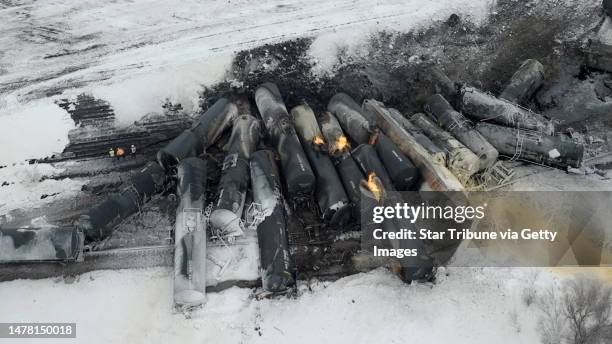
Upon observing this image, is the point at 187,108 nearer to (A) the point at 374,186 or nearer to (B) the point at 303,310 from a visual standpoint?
(A) the point at 374,186

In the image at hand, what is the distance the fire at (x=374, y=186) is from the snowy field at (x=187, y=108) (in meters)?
2.21

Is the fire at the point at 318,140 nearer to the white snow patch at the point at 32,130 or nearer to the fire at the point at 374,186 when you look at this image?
the fire at the point at 374,186

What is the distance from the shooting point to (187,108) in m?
18.4

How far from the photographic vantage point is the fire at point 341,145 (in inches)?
624

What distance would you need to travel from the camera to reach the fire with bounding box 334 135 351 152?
52.0 feet

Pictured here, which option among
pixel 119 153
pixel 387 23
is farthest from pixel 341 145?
pixel 119 153

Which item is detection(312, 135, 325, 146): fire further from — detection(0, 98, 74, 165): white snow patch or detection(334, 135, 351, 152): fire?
detection(0, 98, 74, 165): white snow patch

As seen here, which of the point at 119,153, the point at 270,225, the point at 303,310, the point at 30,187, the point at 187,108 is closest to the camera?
the point at 303,310

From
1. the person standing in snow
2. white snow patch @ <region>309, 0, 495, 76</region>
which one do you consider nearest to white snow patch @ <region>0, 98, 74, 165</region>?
the person standing in snow

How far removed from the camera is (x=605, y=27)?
2100 centimetres

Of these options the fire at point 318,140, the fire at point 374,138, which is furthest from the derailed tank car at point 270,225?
the fire at point 374,138

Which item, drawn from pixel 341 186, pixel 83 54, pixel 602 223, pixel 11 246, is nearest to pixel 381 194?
pixel 341 186

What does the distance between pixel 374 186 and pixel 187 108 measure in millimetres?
7783

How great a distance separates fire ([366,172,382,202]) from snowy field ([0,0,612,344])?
221 cm
